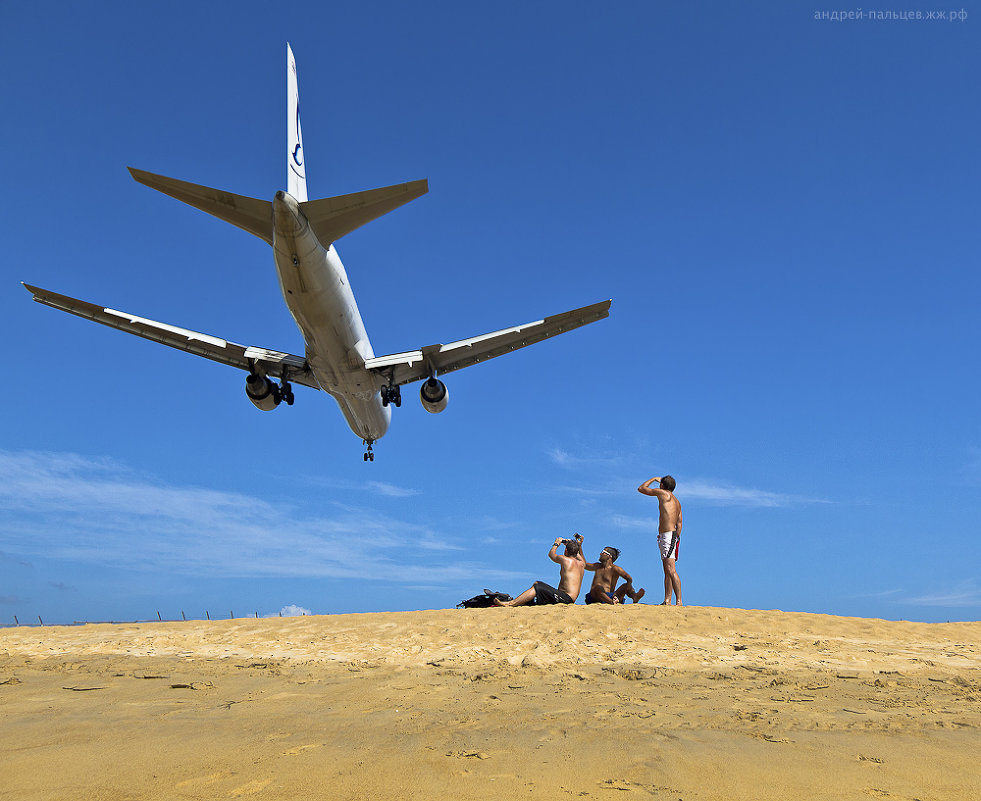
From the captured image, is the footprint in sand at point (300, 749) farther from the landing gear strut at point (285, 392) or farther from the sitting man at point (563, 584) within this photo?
the landing gear strut at point (285, 392)

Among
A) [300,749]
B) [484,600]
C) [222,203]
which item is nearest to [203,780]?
[300,749]

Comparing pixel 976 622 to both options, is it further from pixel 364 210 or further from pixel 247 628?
pixel 364 210

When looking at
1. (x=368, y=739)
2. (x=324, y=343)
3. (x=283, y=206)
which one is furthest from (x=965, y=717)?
(x=324, y=343)

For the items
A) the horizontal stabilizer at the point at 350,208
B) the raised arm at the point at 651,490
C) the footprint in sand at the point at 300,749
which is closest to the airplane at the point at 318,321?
the horizontal stabilizer at the point at 350,208

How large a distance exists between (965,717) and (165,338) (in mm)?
24822

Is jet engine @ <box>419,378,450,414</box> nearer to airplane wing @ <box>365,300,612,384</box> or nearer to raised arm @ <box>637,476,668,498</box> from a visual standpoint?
airplane wing @ <box>365,300,612,384</box>

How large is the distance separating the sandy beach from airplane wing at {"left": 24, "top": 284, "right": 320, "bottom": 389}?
13236 millimetres

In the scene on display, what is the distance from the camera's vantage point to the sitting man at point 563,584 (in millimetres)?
14211

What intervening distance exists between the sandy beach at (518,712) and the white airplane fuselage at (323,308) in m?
10.6

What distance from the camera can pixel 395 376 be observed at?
2461cm

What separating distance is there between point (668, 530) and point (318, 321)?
12.5 metres

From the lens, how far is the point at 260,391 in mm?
Answer: 23984

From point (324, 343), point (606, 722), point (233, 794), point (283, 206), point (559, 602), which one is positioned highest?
point (283, 206)

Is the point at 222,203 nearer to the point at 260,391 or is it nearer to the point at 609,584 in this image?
the point at 260,391
